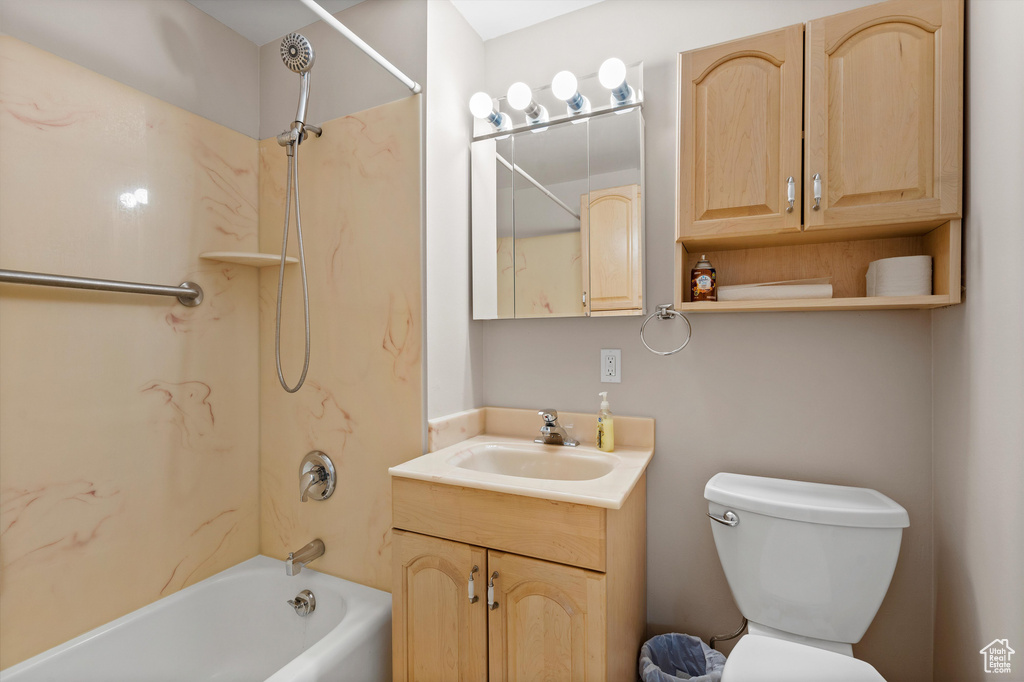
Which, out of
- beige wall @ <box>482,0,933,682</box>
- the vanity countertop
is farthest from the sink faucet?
beige wall @ <box>482,0,933,682</box>

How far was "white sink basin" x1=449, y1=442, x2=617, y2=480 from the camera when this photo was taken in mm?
1480

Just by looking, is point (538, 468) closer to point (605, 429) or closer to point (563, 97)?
point (605, 429)

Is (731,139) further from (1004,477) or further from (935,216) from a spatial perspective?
(1004,477)

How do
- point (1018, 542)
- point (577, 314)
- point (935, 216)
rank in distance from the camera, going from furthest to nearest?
point (577, 314), point (935, 216), point (1018, 542)

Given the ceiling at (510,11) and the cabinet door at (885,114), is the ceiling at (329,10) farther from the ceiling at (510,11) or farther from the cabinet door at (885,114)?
the cabinet door at (885,114)

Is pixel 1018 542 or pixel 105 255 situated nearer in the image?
pixel 1018 542

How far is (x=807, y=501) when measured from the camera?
124 cm

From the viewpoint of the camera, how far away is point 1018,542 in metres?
0.88

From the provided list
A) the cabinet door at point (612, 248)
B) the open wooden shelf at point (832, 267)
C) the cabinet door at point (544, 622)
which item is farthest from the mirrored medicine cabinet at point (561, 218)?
the cabinet door at point (544, 622)

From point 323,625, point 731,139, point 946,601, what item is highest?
point 731,139

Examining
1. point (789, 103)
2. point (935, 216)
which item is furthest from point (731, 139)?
point (935, 216)

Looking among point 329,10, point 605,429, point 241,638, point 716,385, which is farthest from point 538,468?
point 329,10

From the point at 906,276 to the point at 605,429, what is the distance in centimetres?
88

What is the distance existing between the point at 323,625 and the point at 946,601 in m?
1.80
